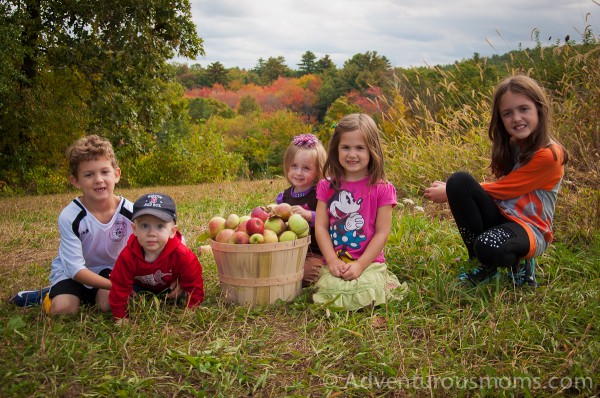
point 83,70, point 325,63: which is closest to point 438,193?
point 83,70

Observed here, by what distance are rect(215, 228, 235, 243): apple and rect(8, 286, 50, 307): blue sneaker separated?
1237 mm

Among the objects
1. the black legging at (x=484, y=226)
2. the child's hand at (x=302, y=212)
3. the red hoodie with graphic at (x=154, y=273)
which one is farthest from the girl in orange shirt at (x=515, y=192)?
the red hoodie with graphic at (x=154, y=273)

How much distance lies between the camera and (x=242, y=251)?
304cm

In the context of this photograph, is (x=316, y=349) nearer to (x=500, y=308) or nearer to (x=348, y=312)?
(x=348, y=312)

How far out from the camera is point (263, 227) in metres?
3.22

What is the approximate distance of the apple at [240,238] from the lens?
3113 mm

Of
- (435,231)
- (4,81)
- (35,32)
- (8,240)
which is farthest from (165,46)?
(435,231)

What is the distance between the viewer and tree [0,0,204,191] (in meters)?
10.1

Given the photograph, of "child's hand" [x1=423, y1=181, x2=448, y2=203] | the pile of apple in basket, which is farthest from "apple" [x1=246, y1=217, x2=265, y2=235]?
"child's hand" [x1=423, y1=181, x2=448, y2=203]

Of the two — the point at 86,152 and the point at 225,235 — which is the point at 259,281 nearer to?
the point at 225,235

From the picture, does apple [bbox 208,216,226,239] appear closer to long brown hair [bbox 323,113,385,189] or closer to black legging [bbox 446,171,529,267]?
long brown hair [bbox 323,113,385,189]

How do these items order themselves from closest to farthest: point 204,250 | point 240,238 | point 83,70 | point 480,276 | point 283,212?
1. point 240,238
2. point 480,276
3. point 283,212
4. point 204,250
5. point 83,70

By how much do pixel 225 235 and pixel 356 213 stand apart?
0.90 m

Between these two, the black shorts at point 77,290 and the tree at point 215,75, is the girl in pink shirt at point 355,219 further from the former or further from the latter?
the tree at point 215,75
